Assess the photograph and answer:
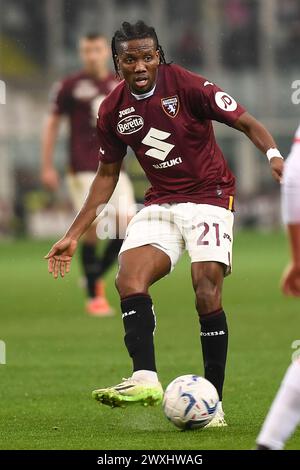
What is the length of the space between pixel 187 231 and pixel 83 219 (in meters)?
0.60

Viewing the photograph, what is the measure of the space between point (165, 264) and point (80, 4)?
31.0 metres

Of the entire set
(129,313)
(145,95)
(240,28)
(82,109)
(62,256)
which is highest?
(240,28)

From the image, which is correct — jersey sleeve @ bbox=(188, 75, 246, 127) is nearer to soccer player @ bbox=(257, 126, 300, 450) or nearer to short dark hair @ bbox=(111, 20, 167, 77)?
short dark hair @ bbox=(111, 20, 167, 77)

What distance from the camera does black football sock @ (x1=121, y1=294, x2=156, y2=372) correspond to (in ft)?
21.9

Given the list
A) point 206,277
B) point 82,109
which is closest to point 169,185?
point 206,277

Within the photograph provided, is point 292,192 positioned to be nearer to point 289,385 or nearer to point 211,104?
point 289,385

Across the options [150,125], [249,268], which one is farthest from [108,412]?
[249,268]

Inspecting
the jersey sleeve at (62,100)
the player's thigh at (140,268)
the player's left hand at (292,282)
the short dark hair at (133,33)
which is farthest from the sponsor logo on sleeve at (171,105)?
the jersey sleeve at (62,100)

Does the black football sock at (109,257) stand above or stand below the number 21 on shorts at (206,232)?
below

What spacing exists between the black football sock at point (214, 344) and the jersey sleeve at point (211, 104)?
104 cm

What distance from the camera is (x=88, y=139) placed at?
13.1 m

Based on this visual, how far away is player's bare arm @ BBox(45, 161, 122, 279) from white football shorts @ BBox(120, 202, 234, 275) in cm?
26

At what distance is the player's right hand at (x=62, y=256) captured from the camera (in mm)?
6980

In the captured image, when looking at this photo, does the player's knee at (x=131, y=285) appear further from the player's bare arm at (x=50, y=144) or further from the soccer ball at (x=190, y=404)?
the player's bare arm at (x=50, y=144)
